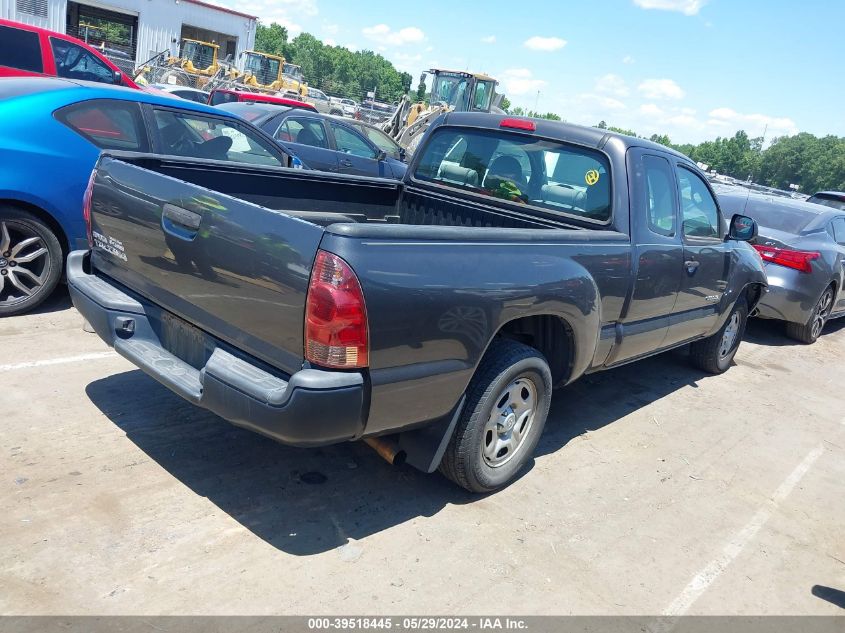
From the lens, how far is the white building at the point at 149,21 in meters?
34.3

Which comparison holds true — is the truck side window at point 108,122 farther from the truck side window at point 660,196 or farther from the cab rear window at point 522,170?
the truck side window at point 660,196

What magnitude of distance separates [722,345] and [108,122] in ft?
18.9

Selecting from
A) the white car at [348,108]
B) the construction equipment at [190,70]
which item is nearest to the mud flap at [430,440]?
the construction equipment at [190,70]

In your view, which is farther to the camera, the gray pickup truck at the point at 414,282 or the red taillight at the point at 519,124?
the red taillight at the point at 519,124

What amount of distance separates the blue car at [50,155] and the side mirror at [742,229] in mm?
4752

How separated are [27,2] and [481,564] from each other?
38.8 metres

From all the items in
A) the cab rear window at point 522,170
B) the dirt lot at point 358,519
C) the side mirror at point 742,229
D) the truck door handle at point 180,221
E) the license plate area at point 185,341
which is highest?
the cab rear window at point 522,170

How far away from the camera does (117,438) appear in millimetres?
3867

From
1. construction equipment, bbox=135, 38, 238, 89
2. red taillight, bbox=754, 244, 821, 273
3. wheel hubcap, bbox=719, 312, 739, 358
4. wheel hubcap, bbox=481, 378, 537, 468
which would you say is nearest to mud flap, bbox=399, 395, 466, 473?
wheel hubcap, bbox=481, 378, 537, 468

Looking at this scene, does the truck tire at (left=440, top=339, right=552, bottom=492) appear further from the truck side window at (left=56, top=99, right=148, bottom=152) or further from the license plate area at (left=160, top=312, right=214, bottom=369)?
the truck side window at (left=56, top=99, right=148, bottom=152)

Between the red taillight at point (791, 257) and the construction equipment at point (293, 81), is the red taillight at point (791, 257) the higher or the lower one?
the lower one

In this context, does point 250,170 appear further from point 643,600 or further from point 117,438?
point 643,600

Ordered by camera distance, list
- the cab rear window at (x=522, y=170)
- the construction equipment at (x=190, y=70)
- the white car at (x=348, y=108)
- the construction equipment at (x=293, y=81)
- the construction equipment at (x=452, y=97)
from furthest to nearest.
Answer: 1. the white car at (x=348, y=108)
2. the construction equipment at (x=293, y=81)
3. the construction equipment at (x=190, y=70)
4. the construction equipment at (x=452, y=97)
5. the cab rear window at (x=522, y=170)

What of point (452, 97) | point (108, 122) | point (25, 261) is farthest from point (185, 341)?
point (452, 97)
